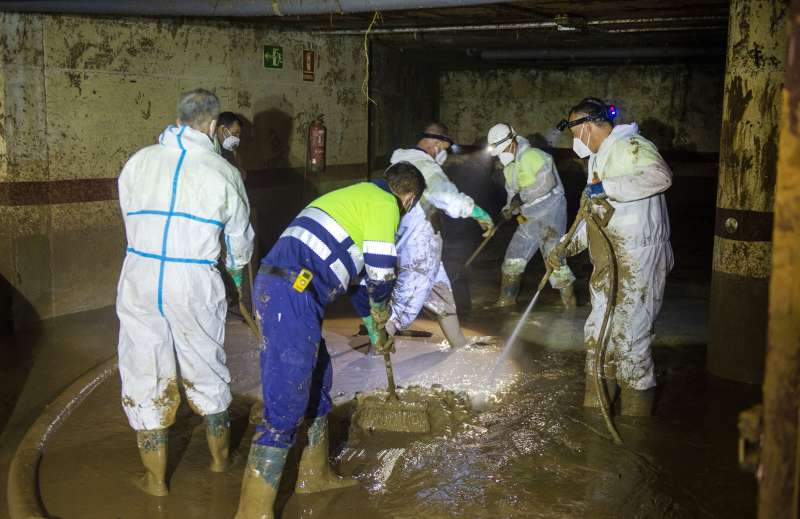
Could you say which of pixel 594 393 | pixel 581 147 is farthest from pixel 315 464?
pixel 581 147

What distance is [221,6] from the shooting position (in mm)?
6797

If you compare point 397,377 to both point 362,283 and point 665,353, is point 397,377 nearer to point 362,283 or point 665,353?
point 362,283

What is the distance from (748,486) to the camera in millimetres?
4109

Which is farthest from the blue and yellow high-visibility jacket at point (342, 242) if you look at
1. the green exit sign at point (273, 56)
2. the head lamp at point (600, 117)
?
the green exit sign at point (273, 56)

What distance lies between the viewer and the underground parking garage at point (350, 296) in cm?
378

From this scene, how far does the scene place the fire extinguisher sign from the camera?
9.93 m

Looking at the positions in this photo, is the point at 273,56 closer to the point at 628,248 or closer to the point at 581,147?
the point at 581,147

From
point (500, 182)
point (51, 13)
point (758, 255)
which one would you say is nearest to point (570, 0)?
point (758, 255)

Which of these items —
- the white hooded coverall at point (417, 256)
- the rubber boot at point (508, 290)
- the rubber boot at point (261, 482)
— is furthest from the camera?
the rubber boot at point (508, 290)

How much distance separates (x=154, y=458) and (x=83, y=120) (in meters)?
4.43

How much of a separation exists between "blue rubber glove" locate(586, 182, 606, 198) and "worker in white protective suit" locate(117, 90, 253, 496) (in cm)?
225

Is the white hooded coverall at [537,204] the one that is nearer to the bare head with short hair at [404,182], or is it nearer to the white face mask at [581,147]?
the white face mask at [581,147]

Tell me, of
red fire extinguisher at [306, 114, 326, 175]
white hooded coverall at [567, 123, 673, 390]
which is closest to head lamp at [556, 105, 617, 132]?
white hooded coverall at [567, 123, 673, 390]

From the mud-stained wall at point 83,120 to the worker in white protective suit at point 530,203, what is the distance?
3164 mm
